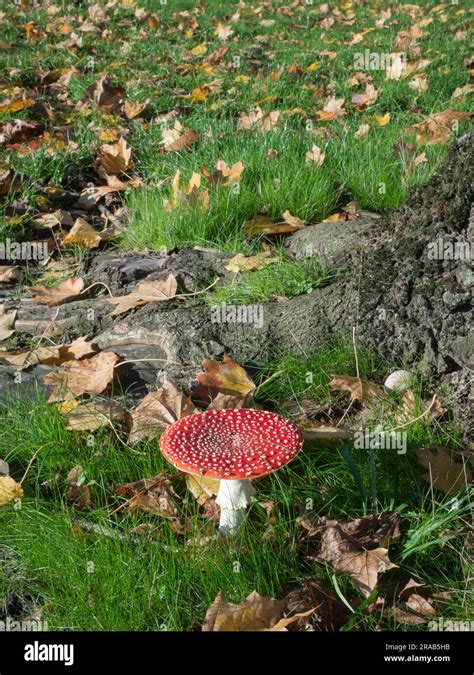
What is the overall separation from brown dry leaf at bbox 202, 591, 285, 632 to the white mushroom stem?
30 cm

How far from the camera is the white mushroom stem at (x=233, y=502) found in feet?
7.69

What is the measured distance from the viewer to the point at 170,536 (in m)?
2.23

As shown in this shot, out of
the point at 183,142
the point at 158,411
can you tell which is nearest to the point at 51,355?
the point at 158,411

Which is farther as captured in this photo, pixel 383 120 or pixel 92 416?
pixel 383 120

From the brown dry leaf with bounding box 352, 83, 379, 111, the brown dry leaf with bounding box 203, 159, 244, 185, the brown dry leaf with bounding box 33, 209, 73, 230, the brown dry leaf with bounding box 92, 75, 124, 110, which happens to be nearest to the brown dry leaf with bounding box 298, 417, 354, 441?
the brown dry leaf with bounding box 203, 159, 244, 185

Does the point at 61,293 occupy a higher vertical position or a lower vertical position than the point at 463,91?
lower

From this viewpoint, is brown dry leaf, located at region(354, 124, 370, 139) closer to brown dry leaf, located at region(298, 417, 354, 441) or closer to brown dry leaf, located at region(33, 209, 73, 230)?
brown dry leaf, located at region(33, 209, 73, 230)

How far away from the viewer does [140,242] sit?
411cm

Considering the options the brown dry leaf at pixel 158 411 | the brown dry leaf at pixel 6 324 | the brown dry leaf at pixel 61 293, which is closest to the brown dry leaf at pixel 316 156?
the brown dry leaf at pixel 61 293

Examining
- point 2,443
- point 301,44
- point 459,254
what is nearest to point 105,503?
point 2,443

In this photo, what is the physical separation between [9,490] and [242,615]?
974mm

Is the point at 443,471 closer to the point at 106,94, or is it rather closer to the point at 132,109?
the point at 132,109

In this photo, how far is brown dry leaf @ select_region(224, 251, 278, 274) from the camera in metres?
3.56
